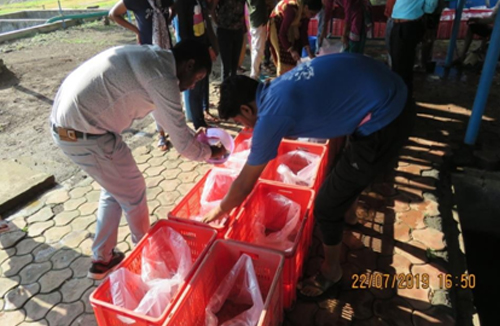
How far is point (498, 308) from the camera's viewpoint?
11.3 feet

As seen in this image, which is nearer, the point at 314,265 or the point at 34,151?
the point at 314,265

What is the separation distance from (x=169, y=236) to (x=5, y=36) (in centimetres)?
1086

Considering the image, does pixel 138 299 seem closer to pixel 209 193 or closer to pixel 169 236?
pixel 169 236

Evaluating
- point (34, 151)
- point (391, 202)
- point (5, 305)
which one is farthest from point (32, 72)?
point (391, 202)

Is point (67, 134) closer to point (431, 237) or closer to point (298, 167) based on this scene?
point (298, 167)

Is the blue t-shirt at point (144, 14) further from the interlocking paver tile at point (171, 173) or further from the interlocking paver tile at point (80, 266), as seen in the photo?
the interlocking paver tile at point (80, 266)

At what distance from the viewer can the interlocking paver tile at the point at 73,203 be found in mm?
3193

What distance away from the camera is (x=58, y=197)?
3.35m

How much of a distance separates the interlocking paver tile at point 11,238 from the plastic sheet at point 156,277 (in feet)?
5.01

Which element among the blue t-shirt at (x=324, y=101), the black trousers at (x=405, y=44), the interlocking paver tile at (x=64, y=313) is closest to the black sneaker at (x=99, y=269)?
the interlocking paver tile at (x=64, y=313)

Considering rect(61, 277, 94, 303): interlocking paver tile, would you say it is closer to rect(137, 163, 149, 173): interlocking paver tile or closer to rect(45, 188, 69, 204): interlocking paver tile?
rect(45, 188, 69, 204): interlocking paver tile

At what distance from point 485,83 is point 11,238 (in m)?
4.63

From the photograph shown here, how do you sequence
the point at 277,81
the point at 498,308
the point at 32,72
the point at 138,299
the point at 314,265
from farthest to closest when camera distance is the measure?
the point at 32,72, the point at 498,308, the point at 314,265, the point at 138,299, the point at 277,81

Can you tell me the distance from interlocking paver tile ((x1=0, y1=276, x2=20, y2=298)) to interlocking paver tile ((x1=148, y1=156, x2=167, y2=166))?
167 cm
